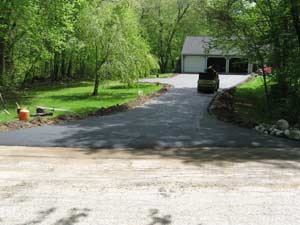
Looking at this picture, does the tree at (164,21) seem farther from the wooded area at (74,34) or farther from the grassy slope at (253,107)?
the grassy slope at (253,107)

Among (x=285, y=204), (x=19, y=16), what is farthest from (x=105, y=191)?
(x=19, y=16)

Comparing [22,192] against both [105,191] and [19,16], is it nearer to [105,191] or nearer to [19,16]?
[105,191]

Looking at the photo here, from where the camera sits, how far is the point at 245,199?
7.05 metres

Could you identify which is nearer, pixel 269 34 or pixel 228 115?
pixel 228 115

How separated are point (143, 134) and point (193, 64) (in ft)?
153

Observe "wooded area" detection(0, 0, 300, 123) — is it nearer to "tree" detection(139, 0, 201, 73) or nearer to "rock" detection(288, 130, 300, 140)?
"rock" detection(288, 130, 300, 140)

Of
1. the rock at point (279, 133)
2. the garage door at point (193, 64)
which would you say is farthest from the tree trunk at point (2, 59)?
the garage door at point (193, 64)

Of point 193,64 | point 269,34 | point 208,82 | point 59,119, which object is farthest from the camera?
point 193,64

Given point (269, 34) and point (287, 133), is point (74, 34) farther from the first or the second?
point (287, 133)

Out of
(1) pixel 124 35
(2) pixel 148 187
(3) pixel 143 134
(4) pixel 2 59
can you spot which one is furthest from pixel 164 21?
(2) pixel 148 187

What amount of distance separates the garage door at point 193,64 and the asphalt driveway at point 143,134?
41344mm

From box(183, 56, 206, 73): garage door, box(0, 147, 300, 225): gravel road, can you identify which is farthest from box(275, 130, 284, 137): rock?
box(183, 56, 206, 73): garage door

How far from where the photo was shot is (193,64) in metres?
59.0

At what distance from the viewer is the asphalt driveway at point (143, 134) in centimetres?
1213
